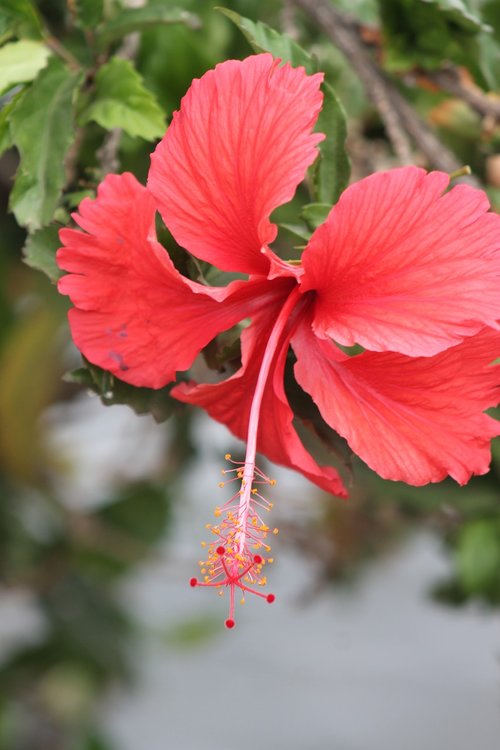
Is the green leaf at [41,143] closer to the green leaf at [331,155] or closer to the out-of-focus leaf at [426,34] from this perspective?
the green leaf at [331,155]

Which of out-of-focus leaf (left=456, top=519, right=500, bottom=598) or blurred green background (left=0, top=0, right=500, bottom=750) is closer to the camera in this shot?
blurred green background (left=0, top=0, right=500, bottom=750)

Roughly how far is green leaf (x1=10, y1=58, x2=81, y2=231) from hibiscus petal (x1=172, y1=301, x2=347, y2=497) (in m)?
0.14

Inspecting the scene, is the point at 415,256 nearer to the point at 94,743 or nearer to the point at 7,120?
the point at 7,120

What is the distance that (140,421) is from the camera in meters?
1.78

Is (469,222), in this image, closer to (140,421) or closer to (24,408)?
(24,408)

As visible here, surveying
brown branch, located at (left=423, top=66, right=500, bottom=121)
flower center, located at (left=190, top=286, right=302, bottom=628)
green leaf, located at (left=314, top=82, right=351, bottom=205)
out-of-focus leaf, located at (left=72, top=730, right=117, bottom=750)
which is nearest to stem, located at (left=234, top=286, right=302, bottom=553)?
flower center, located at (left=190, top=286, right=302, bottom=628)

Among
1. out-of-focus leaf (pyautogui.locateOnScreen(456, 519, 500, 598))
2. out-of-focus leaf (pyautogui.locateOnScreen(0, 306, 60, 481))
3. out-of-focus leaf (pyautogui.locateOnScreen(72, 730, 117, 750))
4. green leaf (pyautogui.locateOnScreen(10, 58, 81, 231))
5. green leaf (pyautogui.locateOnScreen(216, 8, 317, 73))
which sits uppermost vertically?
green leaf (pyautogui.locateOnScreen(216, 8, 317, 73))

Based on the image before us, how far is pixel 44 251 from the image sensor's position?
0.55 metres

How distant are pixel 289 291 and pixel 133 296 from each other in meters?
0.09

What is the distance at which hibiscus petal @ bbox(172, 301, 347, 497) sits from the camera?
1.70 feet

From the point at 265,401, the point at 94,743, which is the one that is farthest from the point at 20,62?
the point at 94,743

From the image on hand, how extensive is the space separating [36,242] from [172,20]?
20 centimetres

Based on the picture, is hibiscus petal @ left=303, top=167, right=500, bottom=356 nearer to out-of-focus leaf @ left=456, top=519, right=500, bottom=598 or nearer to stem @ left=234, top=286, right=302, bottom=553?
stem @ left=234, top=286, right=302, bottom=553

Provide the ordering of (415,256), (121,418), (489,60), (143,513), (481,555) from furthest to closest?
(121,418)
(143,513)
(481,555)
(489,60)
(415,256)
